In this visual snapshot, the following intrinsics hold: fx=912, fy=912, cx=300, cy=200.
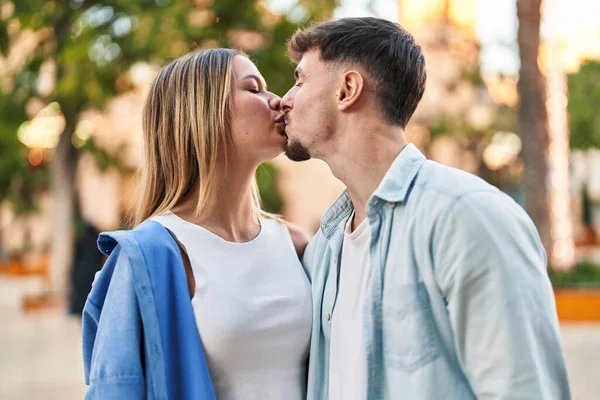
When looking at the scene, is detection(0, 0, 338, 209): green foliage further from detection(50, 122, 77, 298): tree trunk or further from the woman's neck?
the woman's neck

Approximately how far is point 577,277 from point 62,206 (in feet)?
31.0

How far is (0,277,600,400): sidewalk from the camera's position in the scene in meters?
8.74

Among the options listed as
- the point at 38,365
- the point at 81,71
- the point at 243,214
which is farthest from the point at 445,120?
the point at 243,214

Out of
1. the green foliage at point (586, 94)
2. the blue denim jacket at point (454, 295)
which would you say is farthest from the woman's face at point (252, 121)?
the green foliage at point (586, 94)

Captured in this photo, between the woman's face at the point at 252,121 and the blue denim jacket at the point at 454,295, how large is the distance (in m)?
0.74

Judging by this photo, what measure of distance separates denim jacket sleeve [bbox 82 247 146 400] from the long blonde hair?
41 cm

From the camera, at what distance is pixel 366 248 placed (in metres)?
2.61

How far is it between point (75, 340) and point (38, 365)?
93.1 inches

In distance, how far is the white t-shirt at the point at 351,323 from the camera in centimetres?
249

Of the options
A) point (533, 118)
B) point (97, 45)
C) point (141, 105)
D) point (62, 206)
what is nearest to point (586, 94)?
point (533, 118)

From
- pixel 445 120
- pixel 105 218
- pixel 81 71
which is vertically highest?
pixel 81 71

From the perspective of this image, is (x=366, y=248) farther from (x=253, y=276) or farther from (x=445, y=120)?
(x=445, y=120)

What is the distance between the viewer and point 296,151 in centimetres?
286

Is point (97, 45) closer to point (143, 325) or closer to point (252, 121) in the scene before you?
point (252, 121)
